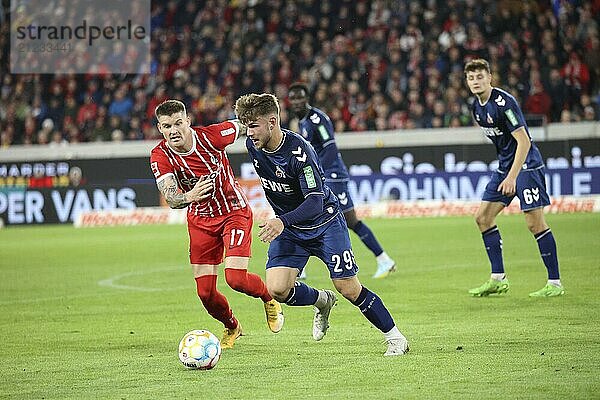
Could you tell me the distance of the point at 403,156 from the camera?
21.6m

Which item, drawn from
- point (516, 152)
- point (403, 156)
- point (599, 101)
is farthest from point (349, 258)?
point (599, 101)

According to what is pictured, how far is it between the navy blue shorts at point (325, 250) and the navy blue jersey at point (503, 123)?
3226mm

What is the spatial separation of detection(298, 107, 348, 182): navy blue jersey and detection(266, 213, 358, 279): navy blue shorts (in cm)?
458

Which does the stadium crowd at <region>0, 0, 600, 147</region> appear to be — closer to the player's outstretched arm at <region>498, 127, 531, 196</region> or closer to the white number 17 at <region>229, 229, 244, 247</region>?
the player's outstretched arm at <region>498, 127, 531, 196</region>

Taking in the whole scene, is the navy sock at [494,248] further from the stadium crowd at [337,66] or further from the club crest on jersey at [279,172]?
the stadium crowd at [337,66]

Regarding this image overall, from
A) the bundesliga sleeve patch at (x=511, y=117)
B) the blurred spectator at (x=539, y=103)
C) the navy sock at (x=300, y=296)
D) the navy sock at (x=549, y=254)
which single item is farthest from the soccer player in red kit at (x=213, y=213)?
the blurred spectator at (x=539, y=103)

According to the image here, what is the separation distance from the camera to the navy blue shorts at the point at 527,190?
10289 mm

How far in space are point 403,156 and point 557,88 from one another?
3954mm

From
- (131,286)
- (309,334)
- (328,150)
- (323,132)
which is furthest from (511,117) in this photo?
(131,286)

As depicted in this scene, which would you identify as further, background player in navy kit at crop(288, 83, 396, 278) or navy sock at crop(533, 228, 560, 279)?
background player in navy kit at crop(288, 83, 396, 278)

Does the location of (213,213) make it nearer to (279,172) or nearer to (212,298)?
(212,298)

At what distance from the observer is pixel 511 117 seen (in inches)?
397

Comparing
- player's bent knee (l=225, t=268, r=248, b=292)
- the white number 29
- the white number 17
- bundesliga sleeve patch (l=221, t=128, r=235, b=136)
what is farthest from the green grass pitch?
bundesliga sleeve patch (l=221, t=128, r=235, b=136)

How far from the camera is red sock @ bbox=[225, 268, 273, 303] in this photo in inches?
312
